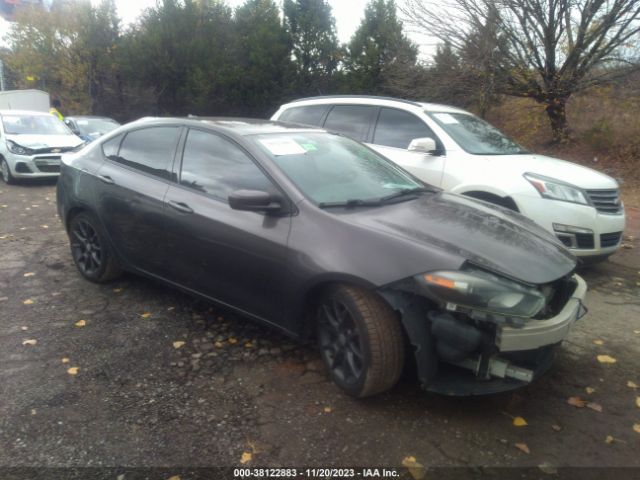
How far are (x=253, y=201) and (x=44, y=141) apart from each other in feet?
32.0

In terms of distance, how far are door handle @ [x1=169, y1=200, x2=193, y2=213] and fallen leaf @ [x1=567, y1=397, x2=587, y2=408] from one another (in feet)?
8.96

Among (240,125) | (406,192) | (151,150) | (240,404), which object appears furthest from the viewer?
(151,150)

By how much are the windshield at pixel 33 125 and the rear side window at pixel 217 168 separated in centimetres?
928

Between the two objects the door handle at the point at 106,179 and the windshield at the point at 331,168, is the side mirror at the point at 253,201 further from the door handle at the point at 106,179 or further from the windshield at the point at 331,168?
the door handle at the point at 106,179

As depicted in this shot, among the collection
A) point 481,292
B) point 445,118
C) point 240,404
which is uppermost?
point 445,118

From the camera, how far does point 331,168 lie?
12.2ft

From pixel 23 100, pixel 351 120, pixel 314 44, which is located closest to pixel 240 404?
pixel 351 120

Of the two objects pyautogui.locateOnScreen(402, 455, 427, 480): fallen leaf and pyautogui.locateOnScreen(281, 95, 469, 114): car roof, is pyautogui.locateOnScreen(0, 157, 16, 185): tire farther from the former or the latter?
pyautogui.locateOnScreen(402, 455, 427, 480): fallen leaf

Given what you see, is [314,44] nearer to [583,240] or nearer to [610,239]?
[610,239]

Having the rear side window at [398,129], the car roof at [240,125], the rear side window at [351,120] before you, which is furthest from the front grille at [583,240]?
the rear side window at [351,120]

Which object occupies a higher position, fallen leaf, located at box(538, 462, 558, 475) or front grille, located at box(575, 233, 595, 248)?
front grille, located at box(575, 233, 595, 248)

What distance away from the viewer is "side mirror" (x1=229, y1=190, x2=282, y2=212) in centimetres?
317

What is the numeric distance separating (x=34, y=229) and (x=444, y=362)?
6201 millimetres

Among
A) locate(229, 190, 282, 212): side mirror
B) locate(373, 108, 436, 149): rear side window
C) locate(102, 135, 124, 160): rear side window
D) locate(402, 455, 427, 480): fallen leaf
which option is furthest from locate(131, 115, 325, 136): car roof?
locate(402, 455, 427, 480): fallen leaf
